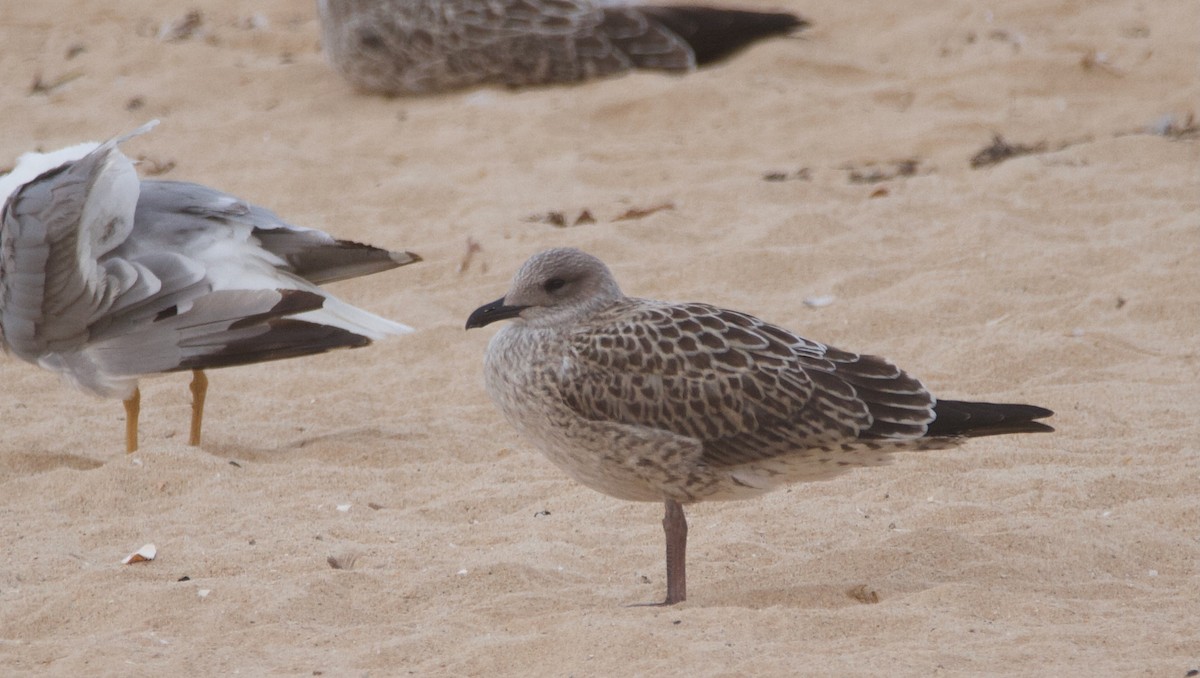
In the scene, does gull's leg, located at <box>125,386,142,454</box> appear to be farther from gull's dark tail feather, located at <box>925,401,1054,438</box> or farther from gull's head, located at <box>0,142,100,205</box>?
gull's dark tail feather, located at <box>925,401,1054,438</box>

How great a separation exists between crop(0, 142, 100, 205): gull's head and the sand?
849 mm

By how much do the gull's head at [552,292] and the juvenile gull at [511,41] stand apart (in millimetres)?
5867

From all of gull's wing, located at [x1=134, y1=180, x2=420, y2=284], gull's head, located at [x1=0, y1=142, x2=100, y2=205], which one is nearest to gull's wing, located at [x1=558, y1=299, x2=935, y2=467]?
gull's wing, located at [x1=134, y1=180, x2=420, y2=284]

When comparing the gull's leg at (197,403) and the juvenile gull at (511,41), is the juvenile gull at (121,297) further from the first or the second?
the juvenile gull at (511,41)

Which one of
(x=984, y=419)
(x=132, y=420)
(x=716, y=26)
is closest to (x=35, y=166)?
(x=132, y=420)

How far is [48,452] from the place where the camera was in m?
5.47

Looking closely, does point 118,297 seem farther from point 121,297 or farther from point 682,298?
point 682,298

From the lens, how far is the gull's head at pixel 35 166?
5621 millimetres

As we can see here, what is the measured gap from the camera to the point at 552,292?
449cm

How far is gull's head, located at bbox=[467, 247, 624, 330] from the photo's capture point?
14.7 feet

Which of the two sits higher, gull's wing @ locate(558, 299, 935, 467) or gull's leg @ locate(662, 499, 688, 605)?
gull's wing @ locate(558, 299, 935, 467)

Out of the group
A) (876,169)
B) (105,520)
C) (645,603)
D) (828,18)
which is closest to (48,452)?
(105,520)

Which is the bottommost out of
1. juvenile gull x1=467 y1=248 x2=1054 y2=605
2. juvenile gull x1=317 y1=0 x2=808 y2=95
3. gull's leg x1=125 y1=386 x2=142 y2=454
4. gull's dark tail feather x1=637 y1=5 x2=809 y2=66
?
gull's leg x1=125 y1=386 x2=142 y2=454

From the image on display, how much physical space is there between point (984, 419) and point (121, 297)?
9.65 feet
